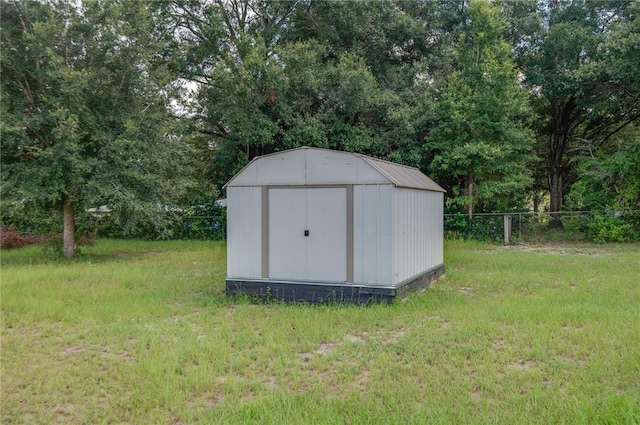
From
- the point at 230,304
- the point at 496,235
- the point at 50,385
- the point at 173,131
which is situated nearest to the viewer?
the point at 50,385

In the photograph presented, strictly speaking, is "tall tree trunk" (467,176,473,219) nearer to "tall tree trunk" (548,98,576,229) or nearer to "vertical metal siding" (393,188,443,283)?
"tall tree trunk" (548,98,576,229)

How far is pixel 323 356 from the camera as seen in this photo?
385 cm

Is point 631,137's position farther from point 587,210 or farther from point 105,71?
point 105,71

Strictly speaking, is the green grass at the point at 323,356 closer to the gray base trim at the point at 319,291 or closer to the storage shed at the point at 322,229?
the gray base trim at the point at 319,291

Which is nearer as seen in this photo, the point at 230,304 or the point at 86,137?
the point at 230,304

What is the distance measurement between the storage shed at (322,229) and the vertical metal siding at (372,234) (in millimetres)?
12

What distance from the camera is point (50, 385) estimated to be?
3338 millimetres

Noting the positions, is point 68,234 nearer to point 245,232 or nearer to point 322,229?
point 245,232

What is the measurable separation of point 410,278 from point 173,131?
319 inches

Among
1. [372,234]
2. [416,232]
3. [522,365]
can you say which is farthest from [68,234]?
[522,365]

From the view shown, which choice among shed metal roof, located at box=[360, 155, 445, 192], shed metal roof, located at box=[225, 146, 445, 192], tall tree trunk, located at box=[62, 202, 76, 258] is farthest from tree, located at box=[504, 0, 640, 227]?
tall tree trunk, located at box=[62, 202, 76, 258]

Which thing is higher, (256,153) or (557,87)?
(557,87)

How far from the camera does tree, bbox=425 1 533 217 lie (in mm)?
13352

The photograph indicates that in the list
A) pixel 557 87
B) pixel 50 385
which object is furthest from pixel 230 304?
pixel 557 87
